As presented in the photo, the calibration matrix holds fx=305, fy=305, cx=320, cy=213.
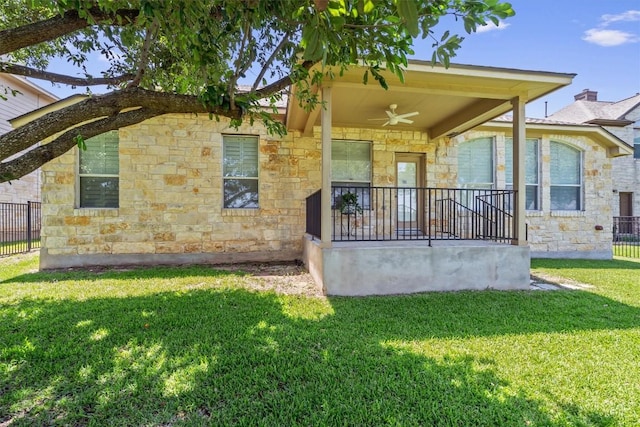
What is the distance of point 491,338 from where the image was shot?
3.10 meters

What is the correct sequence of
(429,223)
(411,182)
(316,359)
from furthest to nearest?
(411,182) < (429,223) < (316,359)

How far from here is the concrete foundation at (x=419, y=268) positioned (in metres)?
4.46

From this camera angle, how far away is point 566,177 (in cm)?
839

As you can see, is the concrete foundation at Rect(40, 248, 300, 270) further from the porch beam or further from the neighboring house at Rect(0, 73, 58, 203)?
the neighboring house at Rect(0, 73, 58, 203)

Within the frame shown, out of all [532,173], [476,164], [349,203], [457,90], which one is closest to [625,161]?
[532,173]

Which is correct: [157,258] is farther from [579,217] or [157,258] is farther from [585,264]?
[579,217]

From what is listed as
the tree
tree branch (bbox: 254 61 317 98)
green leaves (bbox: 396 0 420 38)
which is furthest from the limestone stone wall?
green leaves (bbox: 396 0 420 38)

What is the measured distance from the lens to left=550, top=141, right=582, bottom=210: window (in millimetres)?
8312

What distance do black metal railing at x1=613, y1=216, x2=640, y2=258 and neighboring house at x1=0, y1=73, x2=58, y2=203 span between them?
20.2 meters

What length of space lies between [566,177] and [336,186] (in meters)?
6.98

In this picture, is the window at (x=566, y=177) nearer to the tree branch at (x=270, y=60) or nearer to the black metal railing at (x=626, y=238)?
the black metal railing at (x=626, y=238)

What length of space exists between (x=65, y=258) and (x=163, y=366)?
217 inches

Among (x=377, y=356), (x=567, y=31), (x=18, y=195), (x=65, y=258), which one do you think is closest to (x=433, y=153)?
(x=567, y=31)

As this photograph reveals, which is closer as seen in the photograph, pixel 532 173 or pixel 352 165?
pixel 352 165
